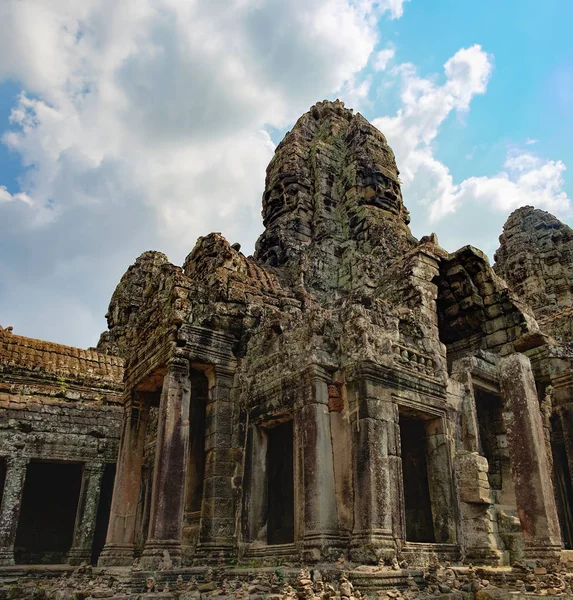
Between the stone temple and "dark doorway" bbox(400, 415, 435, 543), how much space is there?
0.04m

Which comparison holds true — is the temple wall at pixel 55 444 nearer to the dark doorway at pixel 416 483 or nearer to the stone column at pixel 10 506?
the stone column at pixel 10 506

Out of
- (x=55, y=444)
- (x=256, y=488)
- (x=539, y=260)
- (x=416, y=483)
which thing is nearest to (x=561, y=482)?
(x=416, y=483)

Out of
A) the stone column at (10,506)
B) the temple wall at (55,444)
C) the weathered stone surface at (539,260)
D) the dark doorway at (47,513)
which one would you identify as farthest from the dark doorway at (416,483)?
the weathered stone surface at (539,260)

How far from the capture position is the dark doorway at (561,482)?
1570cm

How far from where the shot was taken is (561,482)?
1625 centimetres

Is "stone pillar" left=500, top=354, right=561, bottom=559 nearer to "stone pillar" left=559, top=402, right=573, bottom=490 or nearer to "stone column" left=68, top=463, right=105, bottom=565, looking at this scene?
"stone pillar" left=559, top=402, right=573, bottom=490

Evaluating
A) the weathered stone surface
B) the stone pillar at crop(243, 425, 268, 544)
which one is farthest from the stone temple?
the weathered stone surface

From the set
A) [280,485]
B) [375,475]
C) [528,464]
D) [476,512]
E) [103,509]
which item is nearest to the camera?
[528,464]

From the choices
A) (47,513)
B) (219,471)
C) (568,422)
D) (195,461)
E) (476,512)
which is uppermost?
(568,422)

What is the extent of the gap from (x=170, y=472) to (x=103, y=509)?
9040mm

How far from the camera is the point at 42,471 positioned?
1845 cm

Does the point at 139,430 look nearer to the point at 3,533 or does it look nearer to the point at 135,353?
the point at 135,353

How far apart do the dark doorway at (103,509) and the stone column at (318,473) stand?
9.85m

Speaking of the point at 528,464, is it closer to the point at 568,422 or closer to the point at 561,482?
the point at 568,422
